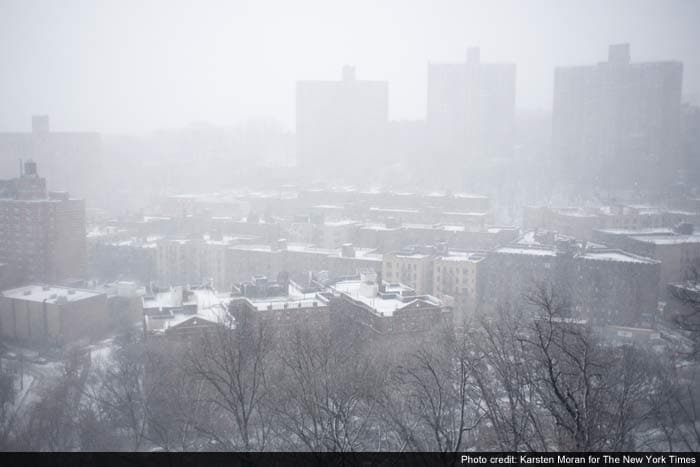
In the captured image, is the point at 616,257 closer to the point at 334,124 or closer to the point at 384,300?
→ the point at 384,300

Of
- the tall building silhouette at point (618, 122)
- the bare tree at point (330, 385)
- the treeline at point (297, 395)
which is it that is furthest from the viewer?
the tall building silhouette at point (618, 122)

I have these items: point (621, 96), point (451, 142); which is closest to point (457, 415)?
point (621, 96)

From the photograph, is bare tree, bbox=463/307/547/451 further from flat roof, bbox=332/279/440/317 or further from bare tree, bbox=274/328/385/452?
flat roof, bbox=332/279/440/317

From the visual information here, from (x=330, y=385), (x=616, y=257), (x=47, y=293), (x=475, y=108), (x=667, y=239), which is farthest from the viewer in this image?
(x=475, y=108)

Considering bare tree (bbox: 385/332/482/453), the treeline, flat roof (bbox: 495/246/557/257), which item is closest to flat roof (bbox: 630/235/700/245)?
flat roof (bbox: 495/246/557/257)

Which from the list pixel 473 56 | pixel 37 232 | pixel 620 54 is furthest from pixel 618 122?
pixel 37 232

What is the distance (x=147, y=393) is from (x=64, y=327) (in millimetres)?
5378

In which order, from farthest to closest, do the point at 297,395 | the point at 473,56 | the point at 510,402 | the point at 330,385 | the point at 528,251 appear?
1. the point at 473,56
2. the point at 528,251
3. the point at 330,385
4. the point at 297,395
5. the point at 510,402

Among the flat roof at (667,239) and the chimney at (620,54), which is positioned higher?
the chimney at (620,54)

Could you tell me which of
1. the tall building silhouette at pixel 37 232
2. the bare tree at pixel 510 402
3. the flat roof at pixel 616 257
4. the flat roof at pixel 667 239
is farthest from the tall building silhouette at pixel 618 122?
the tall building silhouette at pixel 37 232

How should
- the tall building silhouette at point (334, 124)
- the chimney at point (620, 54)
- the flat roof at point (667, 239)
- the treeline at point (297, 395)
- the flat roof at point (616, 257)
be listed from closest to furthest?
the treeline at point (297, 395)
the flat roof at point (616, 257)
the flat roof at point (667, 239)
the chimney at point (620, 54)
the tall building silhouette at point (334, 124)

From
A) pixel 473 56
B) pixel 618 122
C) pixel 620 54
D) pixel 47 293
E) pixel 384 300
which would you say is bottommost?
pixel 47 293

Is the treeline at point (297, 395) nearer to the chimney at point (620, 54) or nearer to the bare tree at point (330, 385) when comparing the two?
the bare tree at point (330, 385)

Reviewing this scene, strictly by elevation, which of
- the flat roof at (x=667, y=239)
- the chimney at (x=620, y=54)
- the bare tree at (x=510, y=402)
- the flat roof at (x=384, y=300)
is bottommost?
the flat roof at (x=384, y=300)
